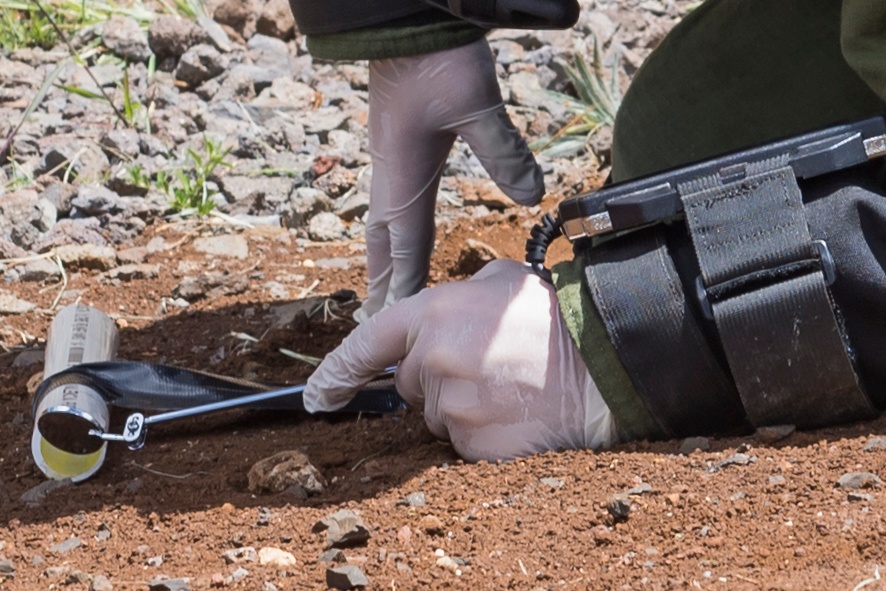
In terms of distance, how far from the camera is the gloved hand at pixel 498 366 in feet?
5.97

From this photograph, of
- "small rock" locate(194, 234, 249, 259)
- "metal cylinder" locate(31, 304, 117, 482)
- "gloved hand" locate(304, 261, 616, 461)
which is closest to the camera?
"gloved hand" locate(304, 261, 616, 461)

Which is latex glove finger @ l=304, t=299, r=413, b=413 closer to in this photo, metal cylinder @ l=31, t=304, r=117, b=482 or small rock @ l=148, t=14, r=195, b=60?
metal cylinder @ l=31, t=304, r=117, b=482

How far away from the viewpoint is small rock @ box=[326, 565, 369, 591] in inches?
58.9

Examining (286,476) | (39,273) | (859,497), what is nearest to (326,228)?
(39,273)

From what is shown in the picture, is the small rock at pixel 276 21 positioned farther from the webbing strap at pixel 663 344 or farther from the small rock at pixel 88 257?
the webbing strap at pixel 663 344

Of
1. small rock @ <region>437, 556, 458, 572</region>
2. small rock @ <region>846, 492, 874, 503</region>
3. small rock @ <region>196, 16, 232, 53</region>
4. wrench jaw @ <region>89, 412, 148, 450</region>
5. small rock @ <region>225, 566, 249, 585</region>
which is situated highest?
small rock @ <region>196, 16, 232, 53</region>

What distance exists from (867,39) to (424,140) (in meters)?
0.75

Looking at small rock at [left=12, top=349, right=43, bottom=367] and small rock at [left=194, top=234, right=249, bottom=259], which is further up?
small rock at [left=194, top=234, right=249, bottom=259]

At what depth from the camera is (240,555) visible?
1.64m

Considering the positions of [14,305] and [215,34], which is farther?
[215,34]

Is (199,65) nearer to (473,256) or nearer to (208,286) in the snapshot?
(208,286)

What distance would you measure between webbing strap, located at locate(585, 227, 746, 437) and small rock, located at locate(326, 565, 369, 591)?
0.46 metres

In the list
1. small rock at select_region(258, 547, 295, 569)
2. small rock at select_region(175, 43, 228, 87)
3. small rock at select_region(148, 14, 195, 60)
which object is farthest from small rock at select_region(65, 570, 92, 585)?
small rock at select_region(148, 14, 195, 60)

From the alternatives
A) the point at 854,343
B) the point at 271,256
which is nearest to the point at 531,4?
the point at 854,343
